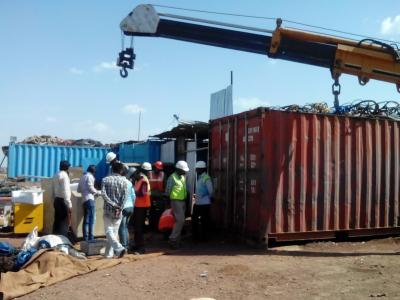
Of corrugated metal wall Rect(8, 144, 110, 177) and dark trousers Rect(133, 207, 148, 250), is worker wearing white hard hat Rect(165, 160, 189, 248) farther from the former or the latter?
corrugated metal wall Rect(8, 144, 110, 177)

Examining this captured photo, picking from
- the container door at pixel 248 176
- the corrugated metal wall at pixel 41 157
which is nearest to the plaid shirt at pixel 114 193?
the container door at pixel 248 176

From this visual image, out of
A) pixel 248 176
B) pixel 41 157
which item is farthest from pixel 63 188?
pixel 41 157

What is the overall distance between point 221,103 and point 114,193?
11269mm

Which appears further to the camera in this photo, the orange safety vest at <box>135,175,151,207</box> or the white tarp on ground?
the white tarp on ground

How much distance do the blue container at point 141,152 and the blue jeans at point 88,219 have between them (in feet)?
26.9

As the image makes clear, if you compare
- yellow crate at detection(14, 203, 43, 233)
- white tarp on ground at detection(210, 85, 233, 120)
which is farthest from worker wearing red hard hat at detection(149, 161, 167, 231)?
white tarp on ground at detection(210, 85, 233, 120)

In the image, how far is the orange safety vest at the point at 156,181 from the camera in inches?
473

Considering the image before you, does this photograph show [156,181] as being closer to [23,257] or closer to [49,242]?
[49,242]

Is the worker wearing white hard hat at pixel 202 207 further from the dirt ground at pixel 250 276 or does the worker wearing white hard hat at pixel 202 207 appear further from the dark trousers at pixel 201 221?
the dirt ground at pixel 250 276

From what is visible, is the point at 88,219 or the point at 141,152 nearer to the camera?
the point at 88,219

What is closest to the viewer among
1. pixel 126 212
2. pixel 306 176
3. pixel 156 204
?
pixel 126 212

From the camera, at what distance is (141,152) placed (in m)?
18.7

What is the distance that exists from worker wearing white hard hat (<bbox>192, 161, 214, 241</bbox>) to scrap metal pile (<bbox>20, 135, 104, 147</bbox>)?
14.2 metres

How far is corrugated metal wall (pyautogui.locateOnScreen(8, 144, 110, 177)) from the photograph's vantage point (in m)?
20.9
